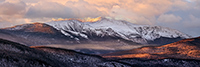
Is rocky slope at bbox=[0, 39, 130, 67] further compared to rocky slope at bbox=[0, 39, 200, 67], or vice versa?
rocky slope at bbox=[0, 39, 200, 67]

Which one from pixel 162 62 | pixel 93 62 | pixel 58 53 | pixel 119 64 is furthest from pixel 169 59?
pixel 58 53

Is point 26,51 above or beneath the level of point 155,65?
above

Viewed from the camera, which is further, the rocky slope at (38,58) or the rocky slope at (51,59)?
the rocky slope at (51,59)

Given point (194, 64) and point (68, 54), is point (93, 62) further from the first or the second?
point (194, 64)

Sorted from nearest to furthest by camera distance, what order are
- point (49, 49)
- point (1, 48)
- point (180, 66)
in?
point (1, 48) → point (49, 49) → point (180, 66)

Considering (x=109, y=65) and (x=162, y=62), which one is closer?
(x=109, y=65)

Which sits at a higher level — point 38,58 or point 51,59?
point 38,58

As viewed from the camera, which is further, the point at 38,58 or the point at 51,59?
the point at 51,59

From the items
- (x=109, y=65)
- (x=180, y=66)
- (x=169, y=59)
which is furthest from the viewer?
(x=169, y=59)

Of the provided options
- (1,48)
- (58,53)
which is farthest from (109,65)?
(1,48)
